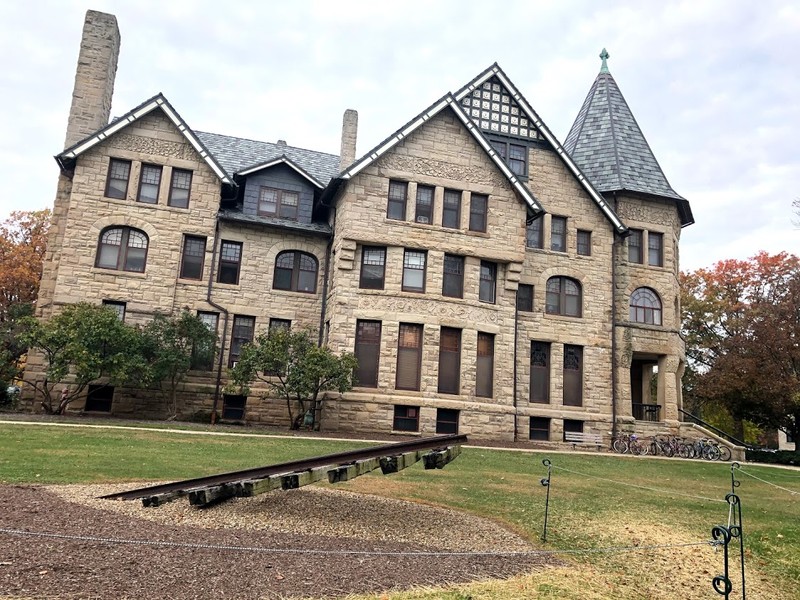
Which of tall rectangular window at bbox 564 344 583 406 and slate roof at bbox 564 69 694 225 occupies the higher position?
slate roof at bbox 564 69 694 225

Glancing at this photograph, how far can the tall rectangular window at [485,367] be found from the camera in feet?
79.2

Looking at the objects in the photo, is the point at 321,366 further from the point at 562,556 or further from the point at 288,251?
the point at 562,556

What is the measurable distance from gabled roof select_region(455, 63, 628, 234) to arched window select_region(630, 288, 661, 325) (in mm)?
3069

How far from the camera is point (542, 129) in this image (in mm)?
27500

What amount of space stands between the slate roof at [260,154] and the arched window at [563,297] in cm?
1124

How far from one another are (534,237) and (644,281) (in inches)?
223

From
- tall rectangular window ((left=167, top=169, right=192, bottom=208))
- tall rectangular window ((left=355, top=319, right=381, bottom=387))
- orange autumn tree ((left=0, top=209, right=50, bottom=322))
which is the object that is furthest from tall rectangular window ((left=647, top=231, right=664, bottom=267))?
orange autumn tree ((left=0, top=209, right=50, bottom=322))

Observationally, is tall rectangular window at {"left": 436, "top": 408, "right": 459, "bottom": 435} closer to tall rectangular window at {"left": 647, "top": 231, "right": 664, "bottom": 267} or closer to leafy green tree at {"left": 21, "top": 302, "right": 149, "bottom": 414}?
leafy green tree at {"left": 21, "top": 302, "right": 149, "bottom": 414}

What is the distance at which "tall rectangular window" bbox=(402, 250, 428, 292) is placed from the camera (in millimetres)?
24094

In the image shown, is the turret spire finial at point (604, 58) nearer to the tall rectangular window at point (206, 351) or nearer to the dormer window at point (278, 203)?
the dormer window at point (278, 203)

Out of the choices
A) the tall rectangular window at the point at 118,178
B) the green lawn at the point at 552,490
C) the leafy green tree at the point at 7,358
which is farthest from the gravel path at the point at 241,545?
the tall rectangular window at the point at 118,178

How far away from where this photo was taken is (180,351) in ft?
72.6

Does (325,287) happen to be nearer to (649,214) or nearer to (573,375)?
(573,375)

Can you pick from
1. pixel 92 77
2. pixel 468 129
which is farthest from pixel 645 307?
pixel 92 77
